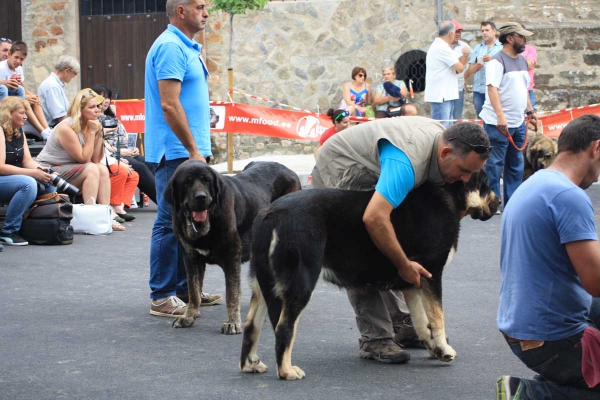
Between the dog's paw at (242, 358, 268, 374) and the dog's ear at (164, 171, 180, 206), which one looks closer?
the dog's paw at (242, 358, 268, 374)

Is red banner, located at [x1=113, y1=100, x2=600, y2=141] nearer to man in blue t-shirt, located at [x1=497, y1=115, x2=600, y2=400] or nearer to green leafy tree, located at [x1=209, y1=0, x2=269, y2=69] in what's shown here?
green leafy tree, located at [x1=209, y1=0, x2=269, y2=69]

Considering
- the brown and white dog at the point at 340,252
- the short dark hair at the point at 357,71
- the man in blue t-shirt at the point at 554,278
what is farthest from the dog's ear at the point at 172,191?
the short dark hair at the point at 357,71

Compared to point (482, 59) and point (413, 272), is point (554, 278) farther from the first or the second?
point (482, 59)

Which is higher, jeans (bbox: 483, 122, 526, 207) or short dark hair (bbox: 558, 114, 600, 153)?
short dark hair (bbox: 558, 114, 600, 153)

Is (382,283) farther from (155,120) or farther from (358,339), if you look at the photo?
(155,120)

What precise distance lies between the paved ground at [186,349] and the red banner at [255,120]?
24.5ft

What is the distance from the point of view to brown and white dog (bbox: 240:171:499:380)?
4586 millimetres

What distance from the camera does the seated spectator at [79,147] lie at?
10492 mm

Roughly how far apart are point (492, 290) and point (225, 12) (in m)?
12.3

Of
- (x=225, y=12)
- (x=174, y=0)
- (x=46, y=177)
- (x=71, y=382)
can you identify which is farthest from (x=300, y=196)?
(x=225, y=12)

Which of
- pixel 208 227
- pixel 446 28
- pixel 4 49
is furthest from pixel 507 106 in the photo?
pixel 4 49

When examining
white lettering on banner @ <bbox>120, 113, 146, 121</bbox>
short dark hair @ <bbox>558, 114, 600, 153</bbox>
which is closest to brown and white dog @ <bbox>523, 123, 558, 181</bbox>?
white lettering on banner @ <bbox>120, 113, 146, 121</bbox>

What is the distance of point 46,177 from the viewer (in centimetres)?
970

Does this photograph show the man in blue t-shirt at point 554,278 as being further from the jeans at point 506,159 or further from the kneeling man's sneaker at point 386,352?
the jeans at point 506,159
